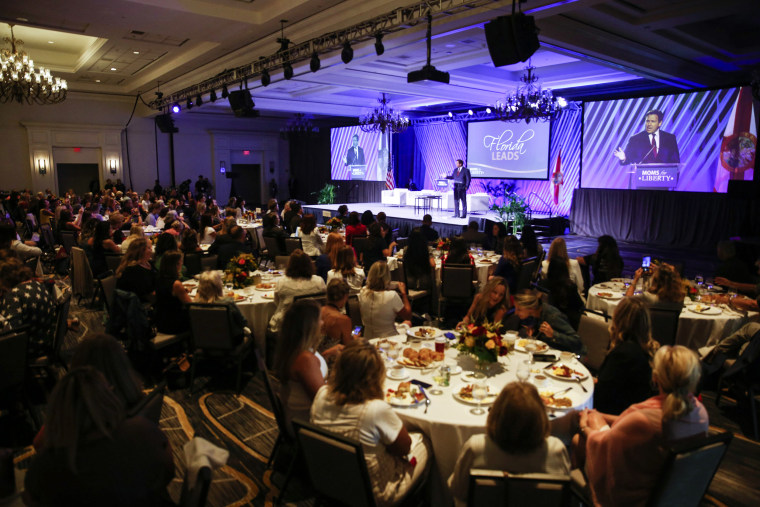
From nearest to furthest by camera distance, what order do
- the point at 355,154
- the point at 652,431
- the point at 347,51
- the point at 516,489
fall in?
1. the point at 516,489
2. the point at 652,431
3. the point at 347,51
4. the point at 355,154

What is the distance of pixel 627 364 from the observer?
322 cm

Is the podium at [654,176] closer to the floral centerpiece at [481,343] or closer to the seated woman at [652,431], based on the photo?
the floral centerpiece at [481,343]

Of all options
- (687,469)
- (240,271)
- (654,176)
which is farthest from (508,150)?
(687,469)

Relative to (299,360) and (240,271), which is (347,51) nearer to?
(240,271)

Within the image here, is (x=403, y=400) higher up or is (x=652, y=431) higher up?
(x=652, y=431)

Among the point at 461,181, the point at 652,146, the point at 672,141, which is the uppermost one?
the point at 672,141

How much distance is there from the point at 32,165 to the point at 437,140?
14839mm

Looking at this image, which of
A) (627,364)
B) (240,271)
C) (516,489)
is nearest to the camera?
(516,489)

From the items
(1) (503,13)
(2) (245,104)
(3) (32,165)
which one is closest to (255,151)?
(3) (32,165)

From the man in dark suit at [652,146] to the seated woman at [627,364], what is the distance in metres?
11.8

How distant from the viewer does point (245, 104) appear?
1131 cm

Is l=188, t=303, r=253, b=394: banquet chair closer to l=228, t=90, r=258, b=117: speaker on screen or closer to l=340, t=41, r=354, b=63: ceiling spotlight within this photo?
l=340, t=41, r=354, b=63: ceiling spotlight

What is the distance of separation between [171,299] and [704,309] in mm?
5363

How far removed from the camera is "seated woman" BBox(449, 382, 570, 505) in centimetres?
221
